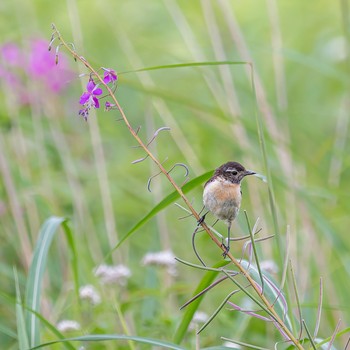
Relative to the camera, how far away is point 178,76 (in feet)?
22.3

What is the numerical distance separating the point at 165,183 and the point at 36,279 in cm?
248

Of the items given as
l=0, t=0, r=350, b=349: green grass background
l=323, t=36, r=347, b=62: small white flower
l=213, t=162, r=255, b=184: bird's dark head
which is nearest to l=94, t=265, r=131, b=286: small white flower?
l=0, t=0, r=350, b=349: green grass background

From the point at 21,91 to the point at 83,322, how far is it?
1.91m

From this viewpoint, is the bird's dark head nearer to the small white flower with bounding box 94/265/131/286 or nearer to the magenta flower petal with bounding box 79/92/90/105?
the magenta flower petal with bounding box 79/92/90/105

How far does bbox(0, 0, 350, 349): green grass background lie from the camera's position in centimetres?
362

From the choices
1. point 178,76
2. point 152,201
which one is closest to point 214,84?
point 152,201

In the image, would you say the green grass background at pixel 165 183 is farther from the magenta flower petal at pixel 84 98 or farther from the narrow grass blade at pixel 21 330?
the magenta flower petal at pixel 84 98

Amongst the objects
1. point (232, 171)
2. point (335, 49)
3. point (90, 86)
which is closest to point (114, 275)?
point (232, 171)

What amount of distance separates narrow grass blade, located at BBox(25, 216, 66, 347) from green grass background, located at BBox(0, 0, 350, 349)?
0.75ft

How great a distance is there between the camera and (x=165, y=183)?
5.08 m

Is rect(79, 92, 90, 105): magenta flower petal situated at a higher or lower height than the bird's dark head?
higher

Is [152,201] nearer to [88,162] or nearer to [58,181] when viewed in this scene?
[58,181]

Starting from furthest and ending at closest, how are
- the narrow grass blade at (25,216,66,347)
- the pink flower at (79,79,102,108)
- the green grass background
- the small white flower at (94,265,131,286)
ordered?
1. the green grass background
2. the small white flower at (94,265,131,286)
3. the narrow grass blade at (25,216,66,347)
4. the pink flower at (79,79,102,108)

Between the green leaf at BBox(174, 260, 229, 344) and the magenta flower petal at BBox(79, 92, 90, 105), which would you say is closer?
the magenta flower petal at BBox(79, 92, 90, 105)
